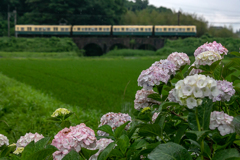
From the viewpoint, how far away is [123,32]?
1539 inches

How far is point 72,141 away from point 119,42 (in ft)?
127

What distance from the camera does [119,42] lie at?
129ft

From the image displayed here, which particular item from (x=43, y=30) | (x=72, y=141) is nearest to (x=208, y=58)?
(x=72, y=141)

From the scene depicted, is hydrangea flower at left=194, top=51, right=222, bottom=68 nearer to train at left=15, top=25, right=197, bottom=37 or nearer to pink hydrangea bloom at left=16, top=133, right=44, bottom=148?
pink hydrangea bloom at left=16, top=133, right=44, bottom=148

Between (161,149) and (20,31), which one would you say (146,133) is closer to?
(161,149)

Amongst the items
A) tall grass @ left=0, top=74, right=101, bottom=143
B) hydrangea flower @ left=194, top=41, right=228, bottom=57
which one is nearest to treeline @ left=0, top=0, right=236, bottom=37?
tall grass @ left=0, top=74, right=101, bottom=143

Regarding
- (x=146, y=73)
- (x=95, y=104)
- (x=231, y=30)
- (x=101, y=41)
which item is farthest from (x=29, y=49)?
(x=146, y=73)

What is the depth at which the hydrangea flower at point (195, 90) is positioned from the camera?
0.76 meters

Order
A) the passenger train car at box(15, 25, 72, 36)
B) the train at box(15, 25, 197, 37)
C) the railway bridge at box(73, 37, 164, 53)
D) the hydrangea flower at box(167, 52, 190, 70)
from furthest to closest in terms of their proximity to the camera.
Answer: the passenger train car at box(15, 25, 72, 36), the railway bridge at box(73, 37, 164, 53), the train at box(15, 25, 197, 37), the hydrangea flower at box(167, 52, 190, 70)

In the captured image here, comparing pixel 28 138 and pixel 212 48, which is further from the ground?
pixel 212 48

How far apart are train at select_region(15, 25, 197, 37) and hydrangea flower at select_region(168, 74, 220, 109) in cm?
3755

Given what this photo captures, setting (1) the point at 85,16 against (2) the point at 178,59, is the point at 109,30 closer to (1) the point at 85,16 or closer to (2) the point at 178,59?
(1) the point at 85,16

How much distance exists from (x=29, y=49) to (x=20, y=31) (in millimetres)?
5216

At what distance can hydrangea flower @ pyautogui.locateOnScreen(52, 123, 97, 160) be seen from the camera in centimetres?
87
